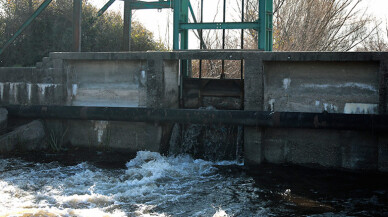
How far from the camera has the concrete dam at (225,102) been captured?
26.5ft

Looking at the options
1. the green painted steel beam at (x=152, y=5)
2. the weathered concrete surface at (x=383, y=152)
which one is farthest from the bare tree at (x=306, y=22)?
the weathered concrete surface at (x=383, y=152)

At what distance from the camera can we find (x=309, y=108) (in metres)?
8.59

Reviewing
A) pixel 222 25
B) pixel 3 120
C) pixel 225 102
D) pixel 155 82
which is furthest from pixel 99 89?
pixel 222 25

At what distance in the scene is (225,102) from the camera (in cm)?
1007

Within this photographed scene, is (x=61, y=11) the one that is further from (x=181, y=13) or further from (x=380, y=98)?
(x=380, y=98)

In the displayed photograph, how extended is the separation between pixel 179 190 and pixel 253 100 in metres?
2.45

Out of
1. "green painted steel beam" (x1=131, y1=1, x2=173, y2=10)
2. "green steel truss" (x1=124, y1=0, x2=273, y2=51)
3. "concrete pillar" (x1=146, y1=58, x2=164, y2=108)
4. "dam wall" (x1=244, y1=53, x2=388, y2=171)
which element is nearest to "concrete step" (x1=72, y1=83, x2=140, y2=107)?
"concrete pillar" (x1=146, y1=58, x2=164, y2=108)

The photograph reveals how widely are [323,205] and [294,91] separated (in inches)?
109

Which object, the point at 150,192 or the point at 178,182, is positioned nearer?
the point at 150,192

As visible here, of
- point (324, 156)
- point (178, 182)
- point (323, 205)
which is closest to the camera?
point (323, 205)

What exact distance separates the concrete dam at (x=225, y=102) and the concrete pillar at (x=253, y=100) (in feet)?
0.06

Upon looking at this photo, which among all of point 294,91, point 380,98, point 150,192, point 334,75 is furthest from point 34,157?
point 380,98

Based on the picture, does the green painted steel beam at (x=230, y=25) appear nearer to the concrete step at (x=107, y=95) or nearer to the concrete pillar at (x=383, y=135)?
the concrete step at (x=107, y=95)

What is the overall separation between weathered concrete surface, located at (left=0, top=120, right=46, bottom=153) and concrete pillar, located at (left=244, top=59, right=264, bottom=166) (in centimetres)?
437
